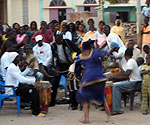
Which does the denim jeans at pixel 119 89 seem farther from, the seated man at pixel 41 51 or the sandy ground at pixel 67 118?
the seated man at pixel 41 51

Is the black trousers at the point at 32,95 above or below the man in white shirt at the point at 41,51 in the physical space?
below

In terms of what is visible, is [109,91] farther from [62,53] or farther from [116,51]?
[62,53]

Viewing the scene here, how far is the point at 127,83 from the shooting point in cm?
950

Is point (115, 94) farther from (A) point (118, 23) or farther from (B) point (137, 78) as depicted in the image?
(A) point (118, 23)

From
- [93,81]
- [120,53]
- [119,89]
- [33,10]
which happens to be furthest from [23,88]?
[33,10]

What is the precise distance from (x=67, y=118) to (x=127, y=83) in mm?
1639

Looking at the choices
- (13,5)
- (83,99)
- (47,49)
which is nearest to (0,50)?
(47,49)

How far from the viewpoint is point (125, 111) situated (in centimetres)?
962

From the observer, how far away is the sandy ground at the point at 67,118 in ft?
27.7

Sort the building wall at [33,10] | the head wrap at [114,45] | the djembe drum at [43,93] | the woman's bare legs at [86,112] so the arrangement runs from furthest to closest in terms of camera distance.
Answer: the building wall at [33,10], the head wrap at [114,45], the djembe drum at [43,93], the woman's bare legs at [86,112]

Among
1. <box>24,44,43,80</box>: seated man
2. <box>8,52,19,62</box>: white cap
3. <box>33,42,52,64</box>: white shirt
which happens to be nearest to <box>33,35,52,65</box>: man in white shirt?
<box>33,42,52,64</box>: white shirt

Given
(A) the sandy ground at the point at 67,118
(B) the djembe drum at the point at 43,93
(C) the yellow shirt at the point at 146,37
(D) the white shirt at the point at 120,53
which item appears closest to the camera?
(A) the sandy ground at the point at 67,118

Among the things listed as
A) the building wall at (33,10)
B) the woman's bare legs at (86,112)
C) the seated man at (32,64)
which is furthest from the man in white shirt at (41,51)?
the building wall at (33,10)

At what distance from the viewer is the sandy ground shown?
332 inches
